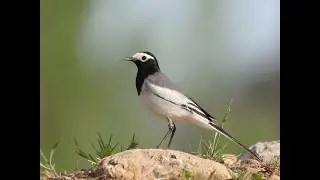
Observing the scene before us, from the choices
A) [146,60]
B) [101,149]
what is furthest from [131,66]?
[101,149]

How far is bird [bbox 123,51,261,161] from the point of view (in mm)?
1061

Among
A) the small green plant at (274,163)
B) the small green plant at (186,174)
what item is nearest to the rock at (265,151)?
the small green plant at (274,163)

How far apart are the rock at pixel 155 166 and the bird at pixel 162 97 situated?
4cm

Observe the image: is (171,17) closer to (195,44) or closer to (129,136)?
(195,44)

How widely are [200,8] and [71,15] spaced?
0.84 ft

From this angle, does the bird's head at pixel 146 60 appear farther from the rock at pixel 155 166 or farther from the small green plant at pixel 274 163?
the small green plant at pixel 274 163

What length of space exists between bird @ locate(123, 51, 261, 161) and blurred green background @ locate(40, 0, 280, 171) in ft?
0.04

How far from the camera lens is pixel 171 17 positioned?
108 cm

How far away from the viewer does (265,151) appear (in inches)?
42.8

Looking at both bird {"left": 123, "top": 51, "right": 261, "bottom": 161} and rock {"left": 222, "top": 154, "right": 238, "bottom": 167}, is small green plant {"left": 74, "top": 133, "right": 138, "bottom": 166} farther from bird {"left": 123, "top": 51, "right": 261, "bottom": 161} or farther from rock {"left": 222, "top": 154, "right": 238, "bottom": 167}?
rock {"left": 222, "top": 154, "right": 238, "bottom": 167}

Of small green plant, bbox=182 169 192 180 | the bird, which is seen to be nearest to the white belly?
the bird

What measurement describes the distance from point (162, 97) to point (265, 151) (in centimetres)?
23

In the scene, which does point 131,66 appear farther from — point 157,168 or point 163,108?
point 157,168
